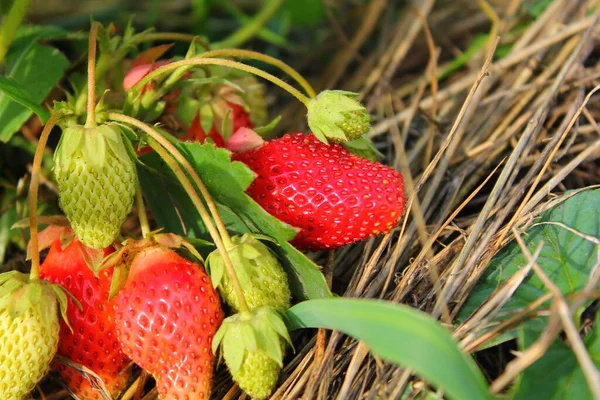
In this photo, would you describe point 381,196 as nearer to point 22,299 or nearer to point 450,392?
point 450,392

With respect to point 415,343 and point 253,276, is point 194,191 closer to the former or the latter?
point 253,276

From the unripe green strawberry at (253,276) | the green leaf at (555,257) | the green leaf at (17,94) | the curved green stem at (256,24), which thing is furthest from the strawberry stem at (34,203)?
the curved green stem at (256,24)

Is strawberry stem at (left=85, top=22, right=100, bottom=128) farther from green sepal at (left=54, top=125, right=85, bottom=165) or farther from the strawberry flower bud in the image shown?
the strawberry flower bud

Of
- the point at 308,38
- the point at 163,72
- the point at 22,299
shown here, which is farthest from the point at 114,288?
the point at 308,38

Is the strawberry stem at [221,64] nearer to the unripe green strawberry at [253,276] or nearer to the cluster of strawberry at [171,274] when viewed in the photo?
the cluster of strawberry at [171,274]

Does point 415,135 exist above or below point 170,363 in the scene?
above

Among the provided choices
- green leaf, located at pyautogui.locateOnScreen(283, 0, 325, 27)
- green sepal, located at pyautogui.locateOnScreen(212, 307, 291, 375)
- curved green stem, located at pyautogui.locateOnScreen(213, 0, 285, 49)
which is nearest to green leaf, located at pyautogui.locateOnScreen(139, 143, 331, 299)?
green sepal, located at pyautogui.locateOnScreen(212, 307, 291, 375)
